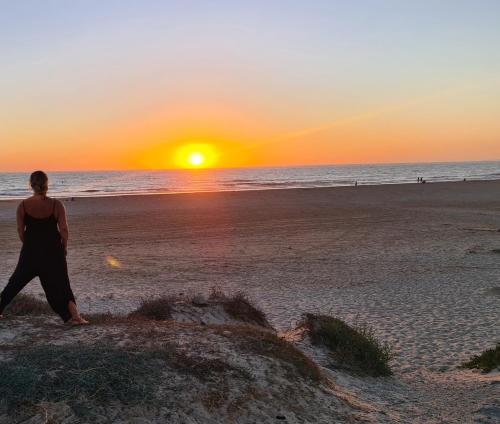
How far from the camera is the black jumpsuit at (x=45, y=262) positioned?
6168 mm

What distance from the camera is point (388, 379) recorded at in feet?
21.5

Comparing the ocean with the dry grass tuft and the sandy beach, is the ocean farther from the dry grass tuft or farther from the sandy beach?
the dry grass tuft

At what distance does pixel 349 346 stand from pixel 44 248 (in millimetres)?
3968

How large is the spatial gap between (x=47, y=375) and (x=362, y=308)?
716 cm

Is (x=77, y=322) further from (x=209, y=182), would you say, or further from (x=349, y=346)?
(x=209, y=182)

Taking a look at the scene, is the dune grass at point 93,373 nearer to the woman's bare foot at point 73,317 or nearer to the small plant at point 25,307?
the woman's bare foot at point 73,317

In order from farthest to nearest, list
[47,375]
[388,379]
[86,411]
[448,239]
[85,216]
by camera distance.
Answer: [85,216], [448,239], [388,379], [47,375], [86,411]

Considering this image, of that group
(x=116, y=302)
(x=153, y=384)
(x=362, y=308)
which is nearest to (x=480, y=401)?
(x=153, y=384)

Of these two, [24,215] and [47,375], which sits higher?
[24,215]

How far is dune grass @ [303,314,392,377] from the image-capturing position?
6.70 m

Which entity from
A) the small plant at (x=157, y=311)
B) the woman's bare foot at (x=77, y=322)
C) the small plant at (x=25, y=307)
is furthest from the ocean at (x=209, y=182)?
the woman's bare foot at (x=77, y=322)

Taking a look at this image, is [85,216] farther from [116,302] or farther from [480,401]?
[480,401]

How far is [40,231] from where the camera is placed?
20.2 feet

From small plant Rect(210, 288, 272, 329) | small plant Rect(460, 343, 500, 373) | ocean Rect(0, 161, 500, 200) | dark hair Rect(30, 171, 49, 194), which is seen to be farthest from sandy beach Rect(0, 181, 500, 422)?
ocean Rect(0, 161, 500, 200)
